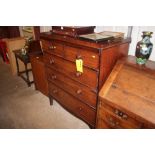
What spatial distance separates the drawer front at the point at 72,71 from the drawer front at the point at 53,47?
8cm

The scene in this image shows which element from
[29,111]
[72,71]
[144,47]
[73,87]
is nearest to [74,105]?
[73,87]

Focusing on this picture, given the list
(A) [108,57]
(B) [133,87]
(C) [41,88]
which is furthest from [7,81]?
(B) [133,87]

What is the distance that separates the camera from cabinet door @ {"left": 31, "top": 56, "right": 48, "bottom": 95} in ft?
8.83

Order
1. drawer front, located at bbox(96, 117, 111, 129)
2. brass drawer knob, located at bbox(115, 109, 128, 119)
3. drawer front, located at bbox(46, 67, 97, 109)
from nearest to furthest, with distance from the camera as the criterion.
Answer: brass drawer knob, located at bbox(115, 109, 128, 119)
drawer front, located at bbox(96, 117, 111, 129)
drawer front, located at bbox(46, 67, 97, 109)

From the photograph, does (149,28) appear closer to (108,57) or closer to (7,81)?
(108,57)

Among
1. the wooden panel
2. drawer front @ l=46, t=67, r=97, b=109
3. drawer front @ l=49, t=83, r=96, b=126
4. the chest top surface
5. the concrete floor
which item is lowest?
the concrete floor

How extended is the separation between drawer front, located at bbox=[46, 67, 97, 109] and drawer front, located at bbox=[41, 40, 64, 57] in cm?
33

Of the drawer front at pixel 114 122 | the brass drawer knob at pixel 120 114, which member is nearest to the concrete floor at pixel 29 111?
the drawer front at pixel 114 122

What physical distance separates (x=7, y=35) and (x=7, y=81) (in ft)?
10.0

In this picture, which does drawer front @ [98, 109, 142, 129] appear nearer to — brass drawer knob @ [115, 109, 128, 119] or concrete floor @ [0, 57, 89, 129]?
brass drawer knob @ [115, 109, 128, 119]

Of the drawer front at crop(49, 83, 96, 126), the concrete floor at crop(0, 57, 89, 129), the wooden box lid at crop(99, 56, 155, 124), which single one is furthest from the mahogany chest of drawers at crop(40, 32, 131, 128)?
the concrete floor at crop(0, 57, 89, 129)

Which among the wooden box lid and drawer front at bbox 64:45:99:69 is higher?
drawer front at bbox 64:45:99:69

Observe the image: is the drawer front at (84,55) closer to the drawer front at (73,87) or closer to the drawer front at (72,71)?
the drawer front at (72,71)

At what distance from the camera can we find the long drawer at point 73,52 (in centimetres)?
154
